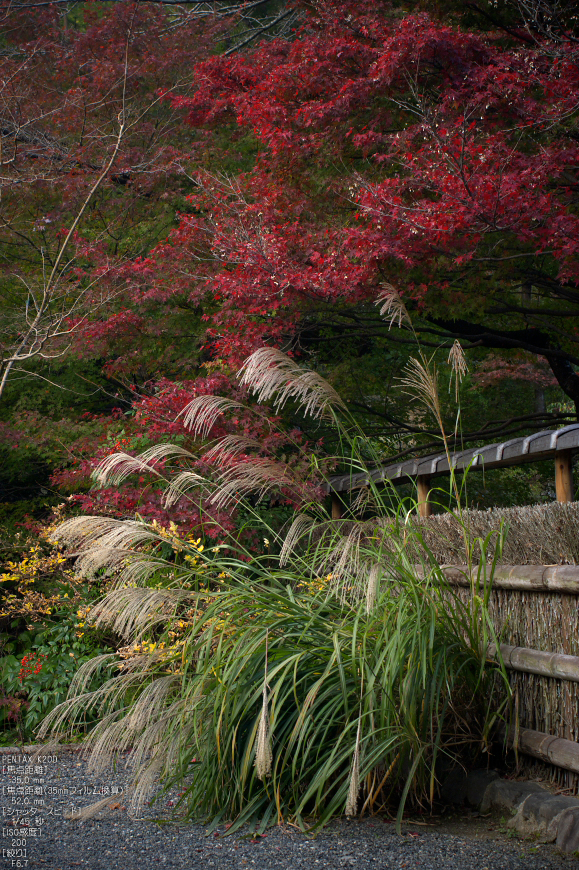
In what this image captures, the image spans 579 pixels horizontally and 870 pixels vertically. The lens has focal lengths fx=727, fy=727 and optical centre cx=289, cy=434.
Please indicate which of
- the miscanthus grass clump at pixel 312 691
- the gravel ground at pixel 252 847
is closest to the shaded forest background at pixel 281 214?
the miscanthus grass clump at pixel 312 691

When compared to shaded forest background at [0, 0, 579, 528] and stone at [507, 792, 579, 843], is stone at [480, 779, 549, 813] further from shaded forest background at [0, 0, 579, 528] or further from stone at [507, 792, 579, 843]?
shaded forest background at [0, 0, 579, 528]

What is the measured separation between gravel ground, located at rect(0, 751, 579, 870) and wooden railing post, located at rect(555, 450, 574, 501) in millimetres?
1964

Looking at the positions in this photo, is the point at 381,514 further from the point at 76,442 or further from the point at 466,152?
the point at 76,442

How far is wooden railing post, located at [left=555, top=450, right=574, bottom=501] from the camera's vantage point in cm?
434

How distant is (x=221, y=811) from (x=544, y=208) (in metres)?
3.77

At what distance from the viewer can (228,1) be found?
10.8 meters

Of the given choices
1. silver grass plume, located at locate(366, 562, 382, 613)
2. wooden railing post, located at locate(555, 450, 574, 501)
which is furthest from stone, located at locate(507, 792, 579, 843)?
wooden railing post, located at locate(555, 450, 574, 501)

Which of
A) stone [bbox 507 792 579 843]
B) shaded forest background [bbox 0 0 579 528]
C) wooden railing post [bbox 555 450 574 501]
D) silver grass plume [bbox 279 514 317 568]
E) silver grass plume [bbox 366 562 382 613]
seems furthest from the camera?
shaded forest background [bbox 0 0 579 528]

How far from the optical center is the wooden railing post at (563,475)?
434cm

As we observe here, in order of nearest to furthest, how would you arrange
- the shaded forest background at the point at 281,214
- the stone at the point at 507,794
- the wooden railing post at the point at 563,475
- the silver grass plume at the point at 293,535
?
1. the stone at the point at 507,794
2. the silver grass plume at the point at 293,535
3. the wooden railing post at the point at 563,475
4. the shaded forest background at the point at 281,214

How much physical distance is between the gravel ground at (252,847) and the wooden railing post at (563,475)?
196 cm

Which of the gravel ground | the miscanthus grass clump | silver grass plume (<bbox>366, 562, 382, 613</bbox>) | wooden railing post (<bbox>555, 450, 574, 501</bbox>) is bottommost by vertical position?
the gravel ground

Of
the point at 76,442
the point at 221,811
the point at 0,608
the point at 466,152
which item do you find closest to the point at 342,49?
the point at 466,152

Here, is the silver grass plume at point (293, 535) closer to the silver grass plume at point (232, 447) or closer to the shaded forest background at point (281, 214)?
the silver grass plume at point (232, 447)
